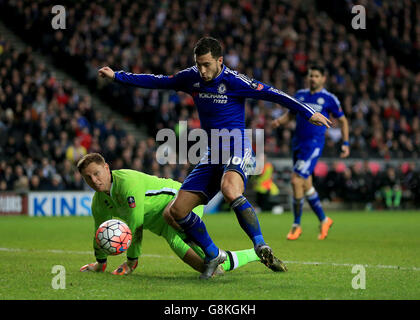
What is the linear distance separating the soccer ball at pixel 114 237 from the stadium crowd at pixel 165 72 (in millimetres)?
12340

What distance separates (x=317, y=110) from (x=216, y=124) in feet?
15.8

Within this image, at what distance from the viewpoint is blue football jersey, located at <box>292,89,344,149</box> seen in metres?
11.2

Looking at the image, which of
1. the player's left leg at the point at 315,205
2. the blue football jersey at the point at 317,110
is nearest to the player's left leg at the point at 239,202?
the blue football jersey at the point at 317,110

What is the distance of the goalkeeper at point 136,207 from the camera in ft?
20.9

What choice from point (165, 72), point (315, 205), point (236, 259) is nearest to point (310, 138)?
point (315, 205)

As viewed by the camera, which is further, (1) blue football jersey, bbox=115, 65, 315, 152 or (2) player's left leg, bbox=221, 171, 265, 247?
(1) blue football jersey, bbox=115, 65, 315, 152

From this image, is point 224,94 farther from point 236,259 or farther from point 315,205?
point 315,205

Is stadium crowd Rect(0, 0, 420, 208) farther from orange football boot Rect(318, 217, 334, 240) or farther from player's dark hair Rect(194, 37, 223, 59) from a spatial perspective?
player's dark hair Rect(194, 37, 223, 59)

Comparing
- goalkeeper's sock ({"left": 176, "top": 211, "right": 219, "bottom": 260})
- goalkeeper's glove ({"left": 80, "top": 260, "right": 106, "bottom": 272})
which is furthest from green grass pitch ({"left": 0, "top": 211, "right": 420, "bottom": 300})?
goalkeeper's sock ({"left": 176, "top": 211, "right": 219, "bottom": 260})

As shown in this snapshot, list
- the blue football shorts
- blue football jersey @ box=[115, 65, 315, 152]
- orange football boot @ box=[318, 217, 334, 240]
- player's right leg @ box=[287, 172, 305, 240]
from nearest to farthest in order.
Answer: the blue football shorts
blue football jersey @ box=[115, 65, 315, 152]
orange football boot @ box=[318, 217, 334, 240]
player's right leg @ box=[287, 172, 305, 240]

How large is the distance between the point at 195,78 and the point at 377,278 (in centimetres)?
250

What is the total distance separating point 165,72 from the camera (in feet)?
74.7

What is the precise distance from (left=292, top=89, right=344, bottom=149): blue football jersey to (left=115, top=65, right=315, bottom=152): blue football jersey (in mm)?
4614

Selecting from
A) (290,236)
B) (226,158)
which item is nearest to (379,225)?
(290,236)
